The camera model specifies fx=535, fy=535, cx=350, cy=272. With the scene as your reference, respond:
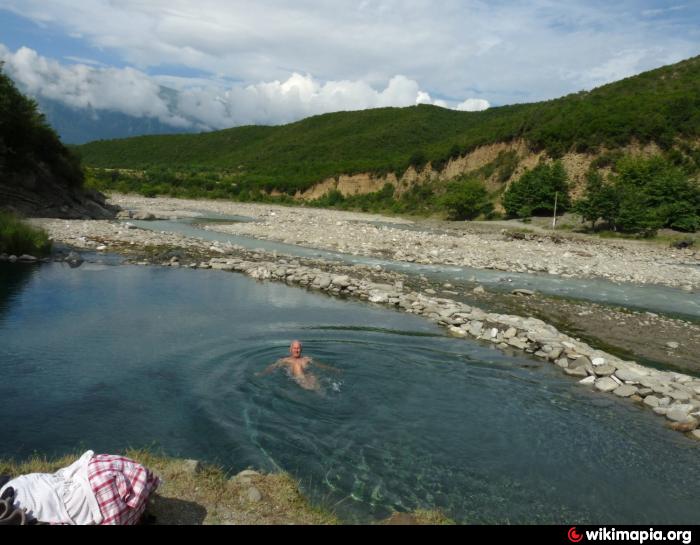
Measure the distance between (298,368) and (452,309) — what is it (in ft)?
22.4

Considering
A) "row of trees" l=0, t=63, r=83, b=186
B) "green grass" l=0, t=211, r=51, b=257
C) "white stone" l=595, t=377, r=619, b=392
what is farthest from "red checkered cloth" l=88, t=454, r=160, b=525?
"row of trees" l=0, t=63, r=83, b=186

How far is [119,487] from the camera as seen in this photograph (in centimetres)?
447

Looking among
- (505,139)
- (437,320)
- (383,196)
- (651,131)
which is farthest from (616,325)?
(383,196)

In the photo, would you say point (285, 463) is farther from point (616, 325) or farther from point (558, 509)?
point (616, 325)

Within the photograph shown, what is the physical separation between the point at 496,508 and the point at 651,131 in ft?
195

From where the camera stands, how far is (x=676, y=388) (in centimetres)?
1016

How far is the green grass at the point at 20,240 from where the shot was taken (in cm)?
2053

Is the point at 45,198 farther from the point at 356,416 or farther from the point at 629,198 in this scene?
the point at 629,198

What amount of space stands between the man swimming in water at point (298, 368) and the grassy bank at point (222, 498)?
146 inches

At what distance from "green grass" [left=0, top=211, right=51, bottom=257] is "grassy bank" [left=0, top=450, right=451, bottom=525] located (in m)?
17.3

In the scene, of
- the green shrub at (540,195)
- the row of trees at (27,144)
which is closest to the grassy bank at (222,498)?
the row of trees at (27,144)

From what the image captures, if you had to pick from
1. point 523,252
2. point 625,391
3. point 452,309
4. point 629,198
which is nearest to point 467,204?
point 629,198

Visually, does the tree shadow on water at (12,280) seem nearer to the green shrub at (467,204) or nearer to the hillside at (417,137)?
the green shrub at (467,204)

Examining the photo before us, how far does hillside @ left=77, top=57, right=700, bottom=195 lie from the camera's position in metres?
56.9
